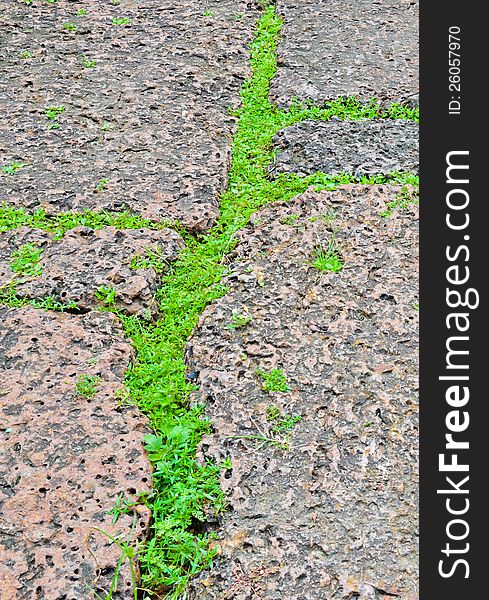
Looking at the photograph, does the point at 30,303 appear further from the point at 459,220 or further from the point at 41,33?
the point at 41,33

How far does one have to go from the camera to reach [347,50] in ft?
6.30

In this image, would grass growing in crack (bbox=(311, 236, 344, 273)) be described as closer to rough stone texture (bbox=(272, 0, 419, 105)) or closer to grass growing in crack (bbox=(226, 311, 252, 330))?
grass growing in crack (bbox=(226, 311, 252, 330))

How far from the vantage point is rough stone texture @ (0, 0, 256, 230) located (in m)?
1.51

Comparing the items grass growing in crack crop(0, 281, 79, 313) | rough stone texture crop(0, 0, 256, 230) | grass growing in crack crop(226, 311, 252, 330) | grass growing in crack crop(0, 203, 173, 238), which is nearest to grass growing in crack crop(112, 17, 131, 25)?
rough stone texture crop(0, 0, 256, 230)

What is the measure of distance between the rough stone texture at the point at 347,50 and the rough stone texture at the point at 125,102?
0.13 metres

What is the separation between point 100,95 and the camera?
1.78m

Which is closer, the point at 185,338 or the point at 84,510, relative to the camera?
the point at 84,510

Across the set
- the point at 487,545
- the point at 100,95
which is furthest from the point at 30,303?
the point at 487,545

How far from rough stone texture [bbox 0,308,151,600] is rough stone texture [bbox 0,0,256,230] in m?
0.35

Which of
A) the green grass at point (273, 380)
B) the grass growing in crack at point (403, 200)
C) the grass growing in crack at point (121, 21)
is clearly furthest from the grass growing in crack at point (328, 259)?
the grass growing in crack at point (121, 21)

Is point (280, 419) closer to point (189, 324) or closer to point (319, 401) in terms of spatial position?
point (319, 401)

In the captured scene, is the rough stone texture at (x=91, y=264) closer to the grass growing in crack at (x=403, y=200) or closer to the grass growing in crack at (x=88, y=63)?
the grass growing in crack at (x=403, y=200)

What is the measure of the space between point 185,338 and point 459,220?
0.52 metres

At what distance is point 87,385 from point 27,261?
333mm
